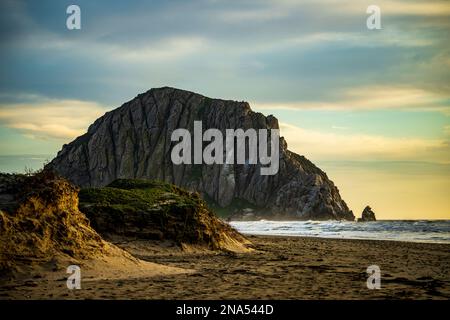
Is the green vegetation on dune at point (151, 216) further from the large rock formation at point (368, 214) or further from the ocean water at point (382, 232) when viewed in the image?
the large rock formation at point (368, 214)

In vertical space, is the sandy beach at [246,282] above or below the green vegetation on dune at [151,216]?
below

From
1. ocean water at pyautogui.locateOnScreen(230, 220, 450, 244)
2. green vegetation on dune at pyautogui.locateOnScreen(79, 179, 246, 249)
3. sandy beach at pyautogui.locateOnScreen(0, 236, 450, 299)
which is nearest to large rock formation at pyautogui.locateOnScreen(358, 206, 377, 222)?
ocean water at pyautogui.locateOnScreen(230, 220, 450, 244)

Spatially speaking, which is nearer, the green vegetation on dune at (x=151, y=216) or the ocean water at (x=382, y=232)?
the green vegetation on dune at (x=151, y=216)

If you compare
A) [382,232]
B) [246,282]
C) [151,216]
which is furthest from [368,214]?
[246,282]

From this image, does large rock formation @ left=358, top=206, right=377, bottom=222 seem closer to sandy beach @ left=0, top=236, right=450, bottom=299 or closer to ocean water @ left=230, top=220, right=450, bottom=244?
ocean water @ left=230, top=220, right=450, bottom=244

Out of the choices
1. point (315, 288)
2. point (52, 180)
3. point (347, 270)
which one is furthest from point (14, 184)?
point (347, 270)

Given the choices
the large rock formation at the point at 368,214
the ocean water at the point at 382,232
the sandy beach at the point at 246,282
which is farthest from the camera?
the large rock formation at the point at 368,214

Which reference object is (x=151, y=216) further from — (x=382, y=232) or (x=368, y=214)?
(x=368, y=214)

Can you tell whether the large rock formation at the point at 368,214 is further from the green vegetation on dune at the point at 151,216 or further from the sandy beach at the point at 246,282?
the sandy beach at the point at 246,282

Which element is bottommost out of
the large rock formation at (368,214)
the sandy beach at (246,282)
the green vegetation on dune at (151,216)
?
the large rock formation at (368,214)

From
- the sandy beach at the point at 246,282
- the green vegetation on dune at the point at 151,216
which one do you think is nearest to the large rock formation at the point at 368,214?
the green vegetation on dune at the point at 151,216

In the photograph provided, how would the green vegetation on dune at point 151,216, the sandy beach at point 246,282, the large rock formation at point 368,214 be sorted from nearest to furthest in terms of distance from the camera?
the sandy beach at point 246,282, the green vegetation on dune at point 151,216, the large rock formation at point 368,214
